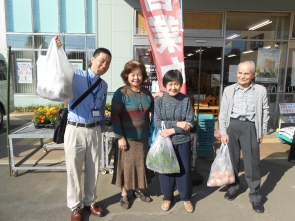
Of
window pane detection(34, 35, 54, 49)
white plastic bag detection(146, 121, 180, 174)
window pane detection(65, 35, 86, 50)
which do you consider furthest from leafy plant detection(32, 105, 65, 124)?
window pane detection(34, 35, 54, 49)

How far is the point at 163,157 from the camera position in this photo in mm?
2549

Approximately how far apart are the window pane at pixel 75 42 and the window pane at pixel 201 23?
440 centimetres

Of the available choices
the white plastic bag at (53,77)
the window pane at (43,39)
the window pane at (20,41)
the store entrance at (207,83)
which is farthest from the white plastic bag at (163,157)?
the window pane at (20,41)

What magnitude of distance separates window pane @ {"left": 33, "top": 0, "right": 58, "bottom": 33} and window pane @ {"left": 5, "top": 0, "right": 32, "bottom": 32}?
262 millimetres

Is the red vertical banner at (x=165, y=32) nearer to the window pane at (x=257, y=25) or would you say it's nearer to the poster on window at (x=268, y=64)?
the window pane at (x=257, y=25)

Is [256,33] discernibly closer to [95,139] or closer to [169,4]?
[169,4]

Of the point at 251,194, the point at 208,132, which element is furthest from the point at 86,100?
the point at 208,132

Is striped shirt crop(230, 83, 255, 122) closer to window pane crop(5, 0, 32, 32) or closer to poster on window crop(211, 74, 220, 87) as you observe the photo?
poster on window crop(211, 74, 220, 87)

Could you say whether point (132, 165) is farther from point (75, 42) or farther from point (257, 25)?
point (75, 42)

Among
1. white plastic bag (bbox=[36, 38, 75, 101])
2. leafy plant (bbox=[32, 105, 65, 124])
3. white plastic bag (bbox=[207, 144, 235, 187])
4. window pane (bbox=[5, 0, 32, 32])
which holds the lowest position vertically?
white plastic bag (bbox=[207, 144, 235, 187])

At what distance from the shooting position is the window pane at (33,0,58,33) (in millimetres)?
9034

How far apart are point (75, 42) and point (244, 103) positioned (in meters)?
7.92

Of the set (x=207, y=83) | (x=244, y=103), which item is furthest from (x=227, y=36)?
(x=244, y=103)

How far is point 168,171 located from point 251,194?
47.7 inches
